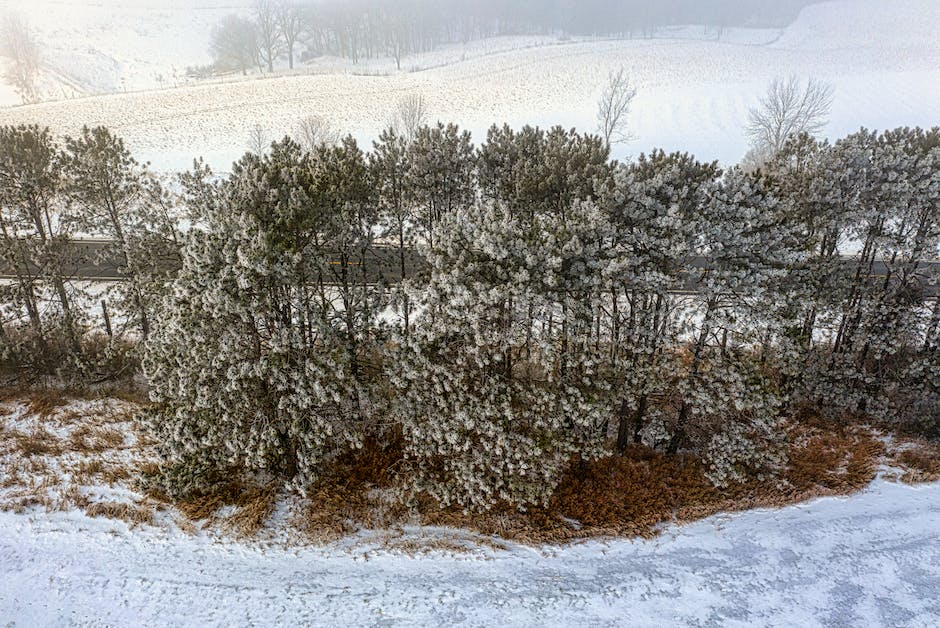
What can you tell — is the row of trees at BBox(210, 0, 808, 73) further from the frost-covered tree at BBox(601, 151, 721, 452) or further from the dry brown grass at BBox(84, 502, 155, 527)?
the dry brown grass at BBox(84, 502, 155, 527)

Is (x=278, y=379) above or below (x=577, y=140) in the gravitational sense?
below

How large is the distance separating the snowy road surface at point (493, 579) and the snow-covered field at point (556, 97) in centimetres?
3899

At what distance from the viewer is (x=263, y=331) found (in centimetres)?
1403

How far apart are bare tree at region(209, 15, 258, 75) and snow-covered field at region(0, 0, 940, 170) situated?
20306mm

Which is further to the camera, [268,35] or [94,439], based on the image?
[268,35]

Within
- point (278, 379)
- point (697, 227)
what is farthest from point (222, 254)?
point (697, 227)

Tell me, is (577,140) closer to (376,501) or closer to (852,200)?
(852,200)

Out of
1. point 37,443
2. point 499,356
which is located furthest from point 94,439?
point 499,356

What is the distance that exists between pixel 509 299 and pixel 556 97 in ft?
181

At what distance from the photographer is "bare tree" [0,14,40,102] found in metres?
64.6

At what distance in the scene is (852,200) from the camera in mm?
15352

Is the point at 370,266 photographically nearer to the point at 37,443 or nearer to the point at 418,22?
the point at 37,443

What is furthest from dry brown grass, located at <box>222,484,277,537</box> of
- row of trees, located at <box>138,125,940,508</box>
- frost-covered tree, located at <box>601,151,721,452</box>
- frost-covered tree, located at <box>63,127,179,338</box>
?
frost-covered tree, located at <box>601,151,721,452</box>

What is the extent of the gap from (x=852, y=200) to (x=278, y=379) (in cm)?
1766
